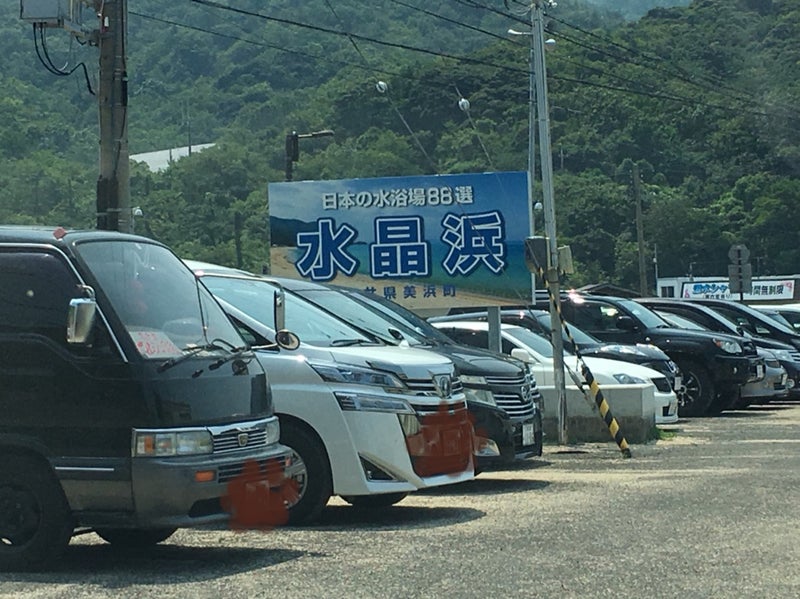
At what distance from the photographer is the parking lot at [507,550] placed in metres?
7.54

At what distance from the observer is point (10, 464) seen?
7.96 m

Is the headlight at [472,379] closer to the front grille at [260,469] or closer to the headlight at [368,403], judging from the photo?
the headlight at [368,403]

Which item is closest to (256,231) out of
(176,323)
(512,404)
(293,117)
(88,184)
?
(88,184)

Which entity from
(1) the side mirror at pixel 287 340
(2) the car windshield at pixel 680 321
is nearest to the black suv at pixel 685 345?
(2) the car windshield at pixel 680 321

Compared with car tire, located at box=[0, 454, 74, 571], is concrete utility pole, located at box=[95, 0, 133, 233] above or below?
above

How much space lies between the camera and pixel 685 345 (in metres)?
22.0

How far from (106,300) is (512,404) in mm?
5383

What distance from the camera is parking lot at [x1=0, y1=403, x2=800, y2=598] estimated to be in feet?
24.7

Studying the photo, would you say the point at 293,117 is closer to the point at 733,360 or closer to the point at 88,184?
the point at 88,184

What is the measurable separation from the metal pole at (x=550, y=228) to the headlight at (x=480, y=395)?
15.6 feet

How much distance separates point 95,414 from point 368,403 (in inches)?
104

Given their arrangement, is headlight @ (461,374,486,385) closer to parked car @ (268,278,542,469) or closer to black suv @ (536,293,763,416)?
parked car @ (268,278,542,469)

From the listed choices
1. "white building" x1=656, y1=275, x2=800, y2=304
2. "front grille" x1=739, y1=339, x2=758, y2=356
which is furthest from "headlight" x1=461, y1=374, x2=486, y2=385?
"white building" x1=656, y1=275, x2=800, y2=304

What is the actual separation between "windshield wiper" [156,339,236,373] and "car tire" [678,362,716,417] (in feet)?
48.0
